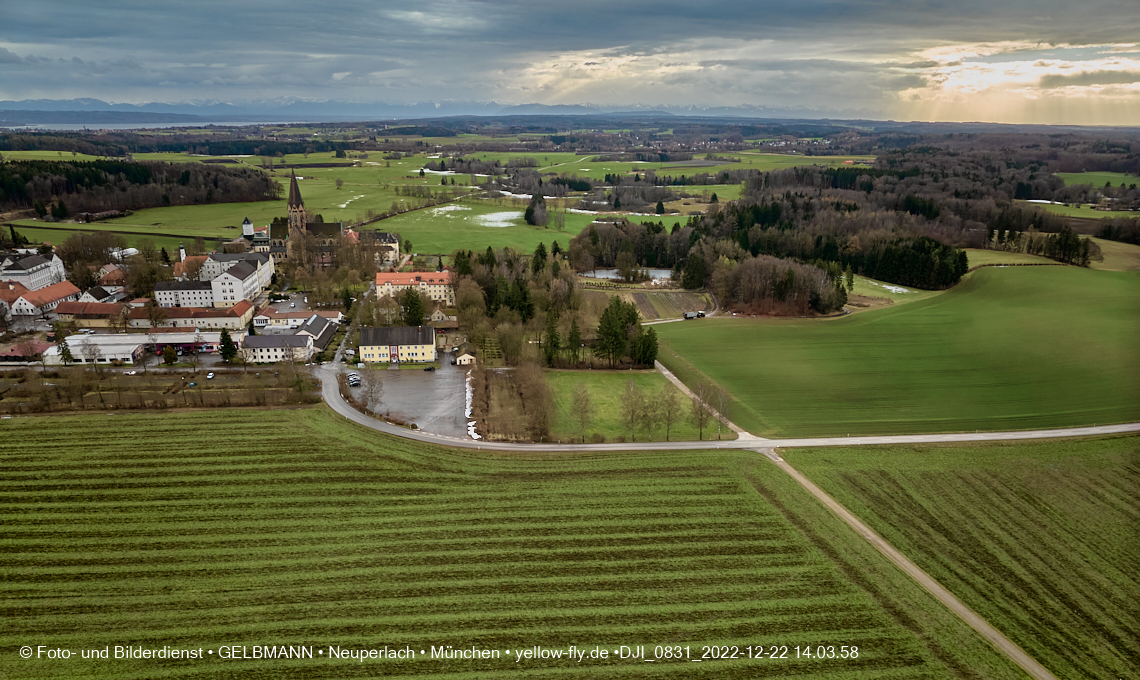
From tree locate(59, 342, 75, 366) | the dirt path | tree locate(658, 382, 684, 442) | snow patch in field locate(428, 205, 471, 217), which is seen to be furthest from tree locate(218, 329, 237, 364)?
snow patch in field locate(428, 205, 471, 217)

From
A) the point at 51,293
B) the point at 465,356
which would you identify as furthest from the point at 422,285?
the point at 51,293

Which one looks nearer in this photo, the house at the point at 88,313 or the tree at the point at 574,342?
the tree at the point at 574,342

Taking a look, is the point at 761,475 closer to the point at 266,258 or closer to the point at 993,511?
the point at 993,511

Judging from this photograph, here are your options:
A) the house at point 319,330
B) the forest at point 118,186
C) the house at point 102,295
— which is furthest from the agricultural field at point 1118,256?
the forest at point 118,186

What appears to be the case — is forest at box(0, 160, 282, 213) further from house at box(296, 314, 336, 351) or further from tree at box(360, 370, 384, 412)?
tree at box(360, 370, 384, 412)

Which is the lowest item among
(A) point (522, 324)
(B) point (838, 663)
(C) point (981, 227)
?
(B) point (838, 663)

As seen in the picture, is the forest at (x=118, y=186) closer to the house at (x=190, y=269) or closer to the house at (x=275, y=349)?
the house at (x=190, y=269)

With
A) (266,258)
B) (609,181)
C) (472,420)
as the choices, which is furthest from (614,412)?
(609,181)
